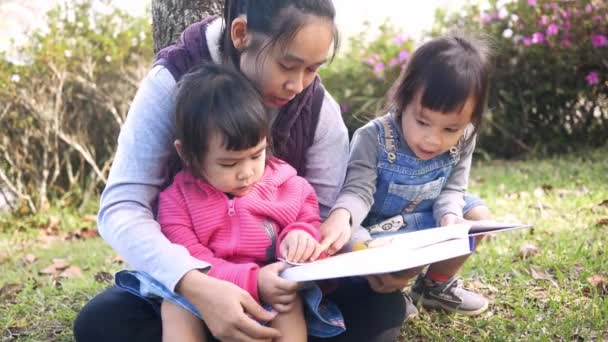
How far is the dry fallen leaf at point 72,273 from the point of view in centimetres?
339

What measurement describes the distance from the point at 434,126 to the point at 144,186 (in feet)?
2.95

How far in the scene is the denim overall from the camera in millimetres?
2252

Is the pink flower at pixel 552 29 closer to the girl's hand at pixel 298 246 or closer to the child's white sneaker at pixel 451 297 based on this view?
the child's white sneaker at pixel 451 297

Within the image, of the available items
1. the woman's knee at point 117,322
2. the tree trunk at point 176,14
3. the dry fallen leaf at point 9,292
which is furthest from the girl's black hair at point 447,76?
the dry fallen leaf at point 9,292

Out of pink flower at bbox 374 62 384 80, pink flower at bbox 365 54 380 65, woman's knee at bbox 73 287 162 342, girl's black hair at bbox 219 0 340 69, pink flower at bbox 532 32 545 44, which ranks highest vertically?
girl's black hair at bbox 219 0 340 69

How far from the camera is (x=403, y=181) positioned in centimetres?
225

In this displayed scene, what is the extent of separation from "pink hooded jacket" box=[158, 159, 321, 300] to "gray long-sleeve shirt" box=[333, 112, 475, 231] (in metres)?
0.21

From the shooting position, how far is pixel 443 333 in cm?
225

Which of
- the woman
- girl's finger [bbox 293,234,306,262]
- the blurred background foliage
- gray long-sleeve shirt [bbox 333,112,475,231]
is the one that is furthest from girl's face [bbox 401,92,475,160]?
the blurred background foliage

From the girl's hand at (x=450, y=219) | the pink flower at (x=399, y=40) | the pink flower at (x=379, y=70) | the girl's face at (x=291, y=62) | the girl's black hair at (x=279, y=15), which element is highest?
the girl's black hair at (x=279, y=15)

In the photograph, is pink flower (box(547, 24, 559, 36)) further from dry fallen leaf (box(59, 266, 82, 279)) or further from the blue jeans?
the blue jeans

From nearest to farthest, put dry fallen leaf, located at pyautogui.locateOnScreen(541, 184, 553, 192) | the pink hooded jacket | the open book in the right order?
the open book → the pink hooded jacket → dry fallen leaf, located at pyautogui.locateOnScreen(541, 184, 553, 192)

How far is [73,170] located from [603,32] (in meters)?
4.41

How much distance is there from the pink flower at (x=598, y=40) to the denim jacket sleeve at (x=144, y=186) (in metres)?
4.25
